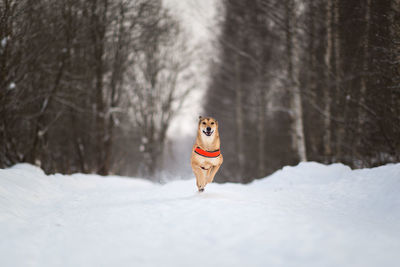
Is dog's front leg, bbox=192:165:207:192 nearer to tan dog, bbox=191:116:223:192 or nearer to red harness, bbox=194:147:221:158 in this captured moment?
tan dog, bbox=191:116:223:192

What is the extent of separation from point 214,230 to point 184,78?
49.4ft

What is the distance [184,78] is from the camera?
17.2m

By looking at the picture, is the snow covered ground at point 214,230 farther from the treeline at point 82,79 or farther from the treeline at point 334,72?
the treeline at point 82,79

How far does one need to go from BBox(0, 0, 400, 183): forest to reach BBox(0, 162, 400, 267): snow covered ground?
2703 millimetres

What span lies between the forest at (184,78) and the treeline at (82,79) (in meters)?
0.06

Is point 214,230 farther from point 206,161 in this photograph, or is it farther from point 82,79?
point 82,79

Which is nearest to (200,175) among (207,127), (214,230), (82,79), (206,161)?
(206,161)

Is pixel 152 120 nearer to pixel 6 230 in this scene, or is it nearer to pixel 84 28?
pixel 84 28

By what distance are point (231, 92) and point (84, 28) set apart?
1137 cm

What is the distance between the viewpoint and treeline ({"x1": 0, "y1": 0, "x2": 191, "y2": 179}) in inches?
285

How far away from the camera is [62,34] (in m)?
8.57

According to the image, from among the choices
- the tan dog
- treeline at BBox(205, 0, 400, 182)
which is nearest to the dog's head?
the tan dog

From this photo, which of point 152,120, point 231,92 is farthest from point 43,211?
point 231,92

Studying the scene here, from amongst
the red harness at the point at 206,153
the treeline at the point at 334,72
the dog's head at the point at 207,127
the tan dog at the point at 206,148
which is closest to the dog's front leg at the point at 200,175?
the tan dog at the point at 206,148
